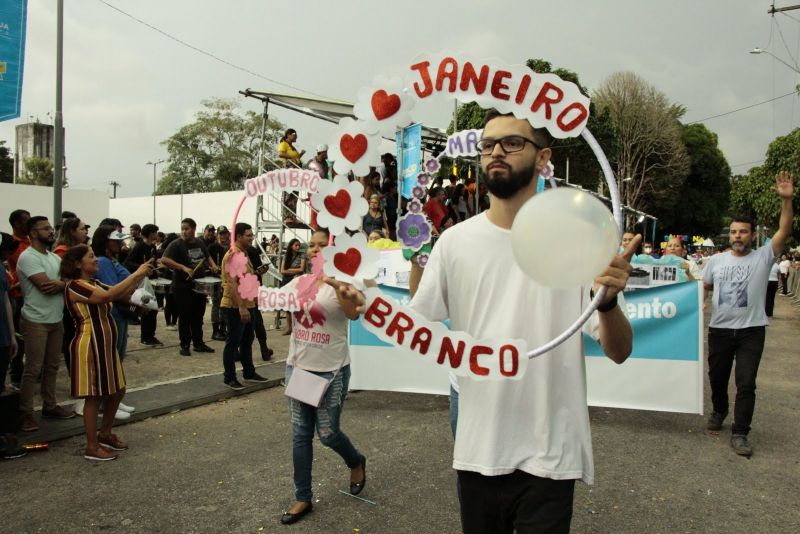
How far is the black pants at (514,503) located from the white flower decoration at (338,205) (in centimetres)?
97

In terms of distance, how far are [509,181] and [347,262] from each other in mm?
641

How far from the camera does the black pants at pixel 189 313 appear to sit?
9094 millimetres

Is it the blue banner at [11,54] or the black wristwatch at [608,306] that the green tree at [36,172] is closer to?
the blue banner at [11,54]

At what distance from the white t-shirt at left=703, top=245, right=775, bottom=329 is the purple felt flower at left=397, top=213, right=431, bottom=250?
315 cm

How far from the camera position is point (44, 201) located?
2478 centimetres

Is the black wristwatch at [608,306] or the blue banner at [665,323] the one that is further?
the blue banner at [665,323]

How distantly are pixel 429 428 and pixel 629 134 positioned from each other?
3448 cm

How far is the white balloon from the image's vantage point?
1.55 m

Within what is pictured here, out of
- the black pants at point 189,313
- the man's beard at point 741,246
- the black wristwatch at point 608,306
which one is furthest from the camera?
the black pants at point 189,313

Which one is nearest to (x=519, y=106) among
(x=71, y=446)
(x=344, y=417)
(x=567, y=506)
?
(x=567, y=506)

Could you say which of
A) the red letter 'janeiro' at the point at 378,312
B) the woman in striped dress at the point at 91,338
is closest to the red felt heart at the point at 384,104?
the red letter 'janeiro' at the point at 378,312

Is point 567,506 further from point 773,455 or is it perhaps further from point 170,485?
point 773,455

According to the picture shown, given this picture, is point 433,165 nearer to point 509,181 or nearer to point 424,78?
point 424,78

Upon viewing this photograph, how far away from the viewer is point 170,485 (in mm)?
4211
